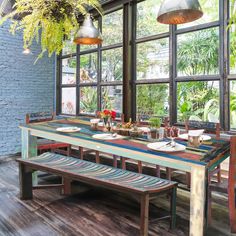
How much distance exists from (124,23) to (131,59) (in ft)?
1.80

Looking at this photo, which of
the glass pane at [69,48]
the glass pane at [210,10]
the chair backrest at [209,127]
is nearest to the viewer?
the chair backrest at [209,127]

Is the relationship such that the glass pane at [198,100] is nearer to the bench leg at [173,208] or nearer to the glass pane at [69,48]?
the bench leg at [173,208]

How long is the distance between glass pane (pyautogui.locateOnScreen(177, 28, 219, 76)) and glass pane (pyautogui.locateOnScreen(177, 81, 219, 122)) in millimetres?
160

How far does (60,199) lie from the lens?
2.77 m

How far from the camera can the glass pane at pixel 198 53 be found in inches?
125

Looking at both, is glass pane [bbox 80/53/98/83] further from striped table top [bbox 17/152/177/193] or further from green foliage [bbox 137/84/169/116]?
striped table top [bbox 17/152/177/193]

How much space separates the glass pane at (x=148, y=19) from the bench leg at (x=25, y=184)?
2511mm

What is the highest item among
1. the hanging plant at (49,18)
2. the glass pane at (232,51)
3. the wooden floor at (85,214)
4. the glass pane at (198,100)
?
the hanging plant at (49,18)

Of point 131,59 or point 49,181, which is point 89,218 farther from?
Answer: point 131,59

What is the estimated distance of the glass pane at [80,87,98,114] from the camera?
15.8 feet

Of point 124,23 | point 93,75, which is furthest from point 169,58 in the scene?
point 93,75

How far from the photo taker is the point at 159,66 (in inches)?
148

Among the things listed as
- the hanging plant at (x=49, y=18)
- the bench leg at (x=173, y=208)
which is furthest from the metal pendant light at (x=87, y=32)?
the bench leg at (x=173, y=208)

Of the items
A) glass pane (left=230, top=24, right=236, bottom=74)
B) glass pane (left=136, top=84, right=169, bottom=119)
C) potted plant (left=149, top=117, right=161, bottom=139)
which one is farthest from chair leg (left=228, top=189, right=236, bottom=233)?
glass pane (left=136, top=84, right=169, bottom=119)
